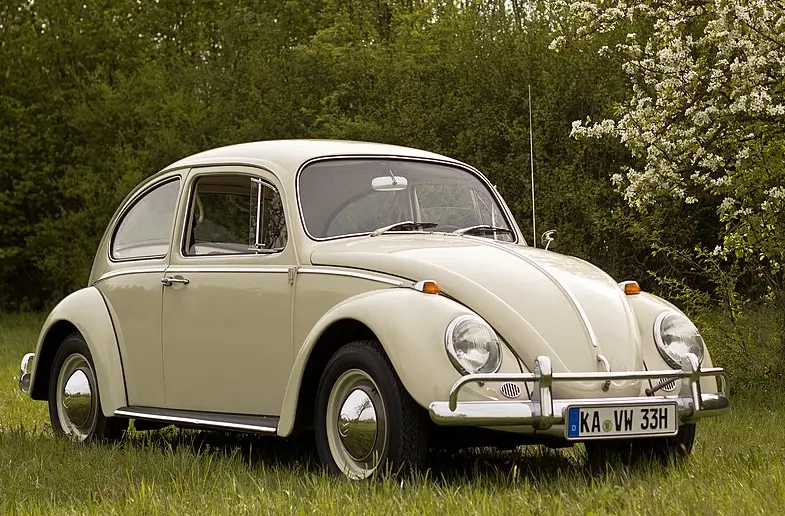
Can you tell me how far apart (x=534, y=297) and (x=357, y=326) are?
2.68 feet

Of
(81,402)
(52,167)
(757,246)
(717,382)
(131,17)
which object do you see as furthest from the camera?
(131,17)

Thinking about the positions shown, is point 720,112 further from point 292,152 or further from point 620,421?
point 620,421

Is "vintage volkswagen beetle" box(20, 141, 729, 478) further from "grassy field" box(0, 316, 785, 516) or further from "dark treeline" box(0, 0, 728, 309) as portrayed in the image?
"dark treeline" box(0, 0, 728, 309)

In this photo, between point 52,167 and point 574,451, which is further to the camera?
Answer: point 52,167

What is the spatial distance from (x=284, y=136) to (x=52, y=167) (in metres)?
7.13

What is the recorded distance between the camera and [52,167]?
24.1m

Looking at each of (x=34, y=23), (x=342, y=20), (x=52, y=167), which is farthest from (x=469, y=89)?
(x=34, y=23)

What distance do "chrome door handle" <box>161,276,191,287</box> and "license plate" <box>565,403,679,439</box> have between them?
253 centimetres

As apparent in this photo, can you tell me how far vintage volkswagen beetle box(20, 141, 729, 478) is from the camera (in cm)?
509

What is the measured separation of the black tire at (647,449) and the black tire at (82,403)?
292 cm

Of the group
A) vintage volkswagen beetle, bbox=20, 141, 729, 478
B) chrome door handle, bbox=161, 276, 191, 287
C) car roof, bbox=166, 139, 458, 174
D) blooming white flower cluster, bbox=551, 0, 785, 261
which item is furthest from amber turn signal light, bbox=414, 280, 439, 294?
blooming white flower cluster, bbox=551, 0, 785, 261

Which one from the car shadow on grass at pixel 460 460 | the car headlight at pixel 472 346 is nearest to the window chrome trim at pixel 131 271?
the car shadow on grass at pixel 460 460

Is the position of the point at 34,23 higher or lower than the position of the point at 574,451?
higher

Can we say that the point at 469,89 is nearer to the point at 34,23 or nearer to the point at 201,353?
the point at 201,353
